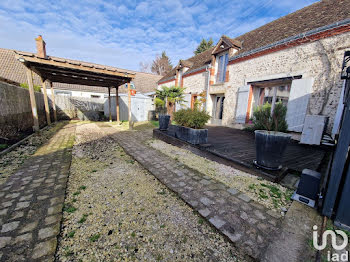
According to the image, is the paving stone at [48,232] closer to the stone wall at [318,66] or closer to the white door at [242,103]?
the stone wall at [318,66]

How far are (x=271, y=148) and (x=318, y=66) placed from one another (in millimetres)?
5119

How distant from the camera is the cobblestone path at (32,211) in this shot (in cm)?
124

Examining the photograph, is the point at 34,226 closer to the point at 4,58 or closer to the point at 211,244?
the point at 211,244

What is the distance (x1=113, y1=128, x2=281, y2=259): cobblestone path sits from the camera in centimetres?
138

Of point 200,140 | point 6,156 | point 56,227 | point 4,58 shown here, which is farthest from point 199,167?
point 4,58

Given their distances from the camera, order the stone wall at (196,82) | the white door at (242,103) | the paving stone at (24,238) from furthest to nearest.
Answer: the stone wall at (196,82) → the white door at (242,103) → the paving stone at (24,238)

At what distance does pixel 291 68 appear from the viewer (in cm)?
582

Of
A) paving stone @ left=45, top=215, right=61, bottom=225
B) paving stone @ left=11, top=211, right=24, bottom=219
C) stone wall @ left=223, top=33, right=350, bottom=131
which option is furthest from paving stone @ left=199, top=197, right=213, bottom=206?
stone wall @ left=223, top=33, right=350, bottom=131

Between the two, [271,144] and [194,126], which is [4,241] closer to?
[271,144]

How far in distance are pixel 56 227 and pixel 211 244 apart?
157 cm

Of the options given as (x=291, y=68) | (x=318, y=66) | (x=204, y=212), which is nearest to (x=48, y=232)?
(x=204, y=212)

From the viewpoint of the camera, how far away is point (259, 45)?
702 centimetres

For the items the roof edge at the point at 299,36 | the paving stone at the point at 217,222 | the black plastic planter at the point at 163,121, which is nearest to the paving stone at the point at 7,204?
the paving stone at the point at 217,222

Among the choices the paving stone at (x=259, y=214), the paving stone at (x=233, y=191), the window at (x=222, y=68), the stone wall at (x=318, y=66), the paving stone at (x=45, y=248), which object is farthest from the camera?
the window at (x=222, y=68)
